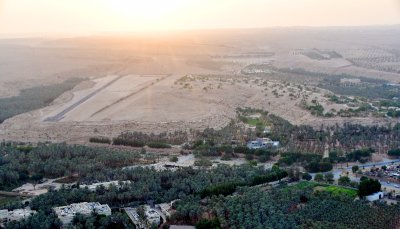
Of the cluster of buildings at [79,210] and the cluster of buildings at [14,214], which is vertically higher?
the cluster of buildings at [79,210]

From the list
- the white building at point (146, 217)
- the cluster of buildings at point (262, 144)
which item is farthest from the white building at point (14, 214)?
the cluster of buildings at point (262, 144)

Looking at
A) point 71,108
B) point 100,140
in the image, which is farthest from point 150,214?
point 71,108

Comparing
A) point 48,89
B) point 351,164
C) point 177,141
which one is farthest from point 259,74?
point 351,164

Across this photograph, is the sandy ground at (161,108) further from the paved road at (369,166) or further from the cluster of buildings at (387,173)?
the cluster of buildings at (387,173)

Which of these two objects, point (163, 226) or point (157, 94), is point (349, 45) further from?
point (163, 226)

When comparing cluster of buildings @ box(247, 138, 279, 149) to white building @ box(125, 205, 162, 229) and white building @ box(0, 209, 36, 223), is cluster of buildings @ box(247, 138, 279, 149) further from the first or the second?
white building @ box(0, 209, 36, 223)

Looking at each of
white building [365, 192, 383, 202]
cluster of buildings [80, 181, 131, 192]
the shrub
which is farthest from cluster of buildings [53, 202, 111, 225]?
the shrub

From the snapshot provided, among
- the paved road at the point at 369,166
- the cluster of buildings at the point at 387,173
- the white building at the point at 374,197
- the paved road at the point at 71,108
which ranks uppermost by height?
the white building at the point at 374,197
